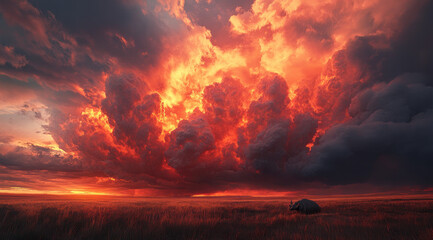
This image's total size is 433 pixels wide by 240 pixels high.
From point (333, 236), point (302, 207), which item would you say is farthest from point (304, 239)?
point (302, 207)

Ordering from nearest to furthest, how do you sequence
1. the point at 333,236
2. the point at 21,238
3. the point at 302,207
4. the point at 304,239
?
the point at 21,238, the point at 304,239, the point at 333,236, the point at 302,207

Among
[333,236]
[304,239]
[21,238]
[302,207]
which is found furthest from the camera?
[302,207]

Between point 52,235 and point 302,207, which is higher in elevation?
point 52,235

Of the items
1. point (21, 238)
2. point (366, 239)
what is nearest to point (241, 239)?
point (366, 239)

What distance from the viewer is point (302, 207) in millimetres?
25766

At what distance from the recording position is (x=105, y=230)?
9.45 meters

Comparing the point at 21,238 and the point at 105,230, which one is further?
the point at 105,230

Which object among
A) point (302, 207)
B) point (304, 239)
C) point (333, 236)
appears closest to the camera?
point (304, 239)

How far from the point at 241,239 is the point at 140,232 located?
14.2 feet

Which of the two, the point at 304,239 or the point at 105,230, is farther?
the point at 105,230

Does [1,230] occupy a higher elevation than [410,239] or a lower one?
higher

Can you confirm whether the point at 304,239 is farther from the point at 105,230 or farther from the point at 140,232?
the point at 105,230

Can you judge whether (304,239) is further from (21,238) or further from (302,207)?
(302,207)

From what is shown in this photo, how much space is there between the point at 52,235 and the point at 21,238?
99 centimetres
